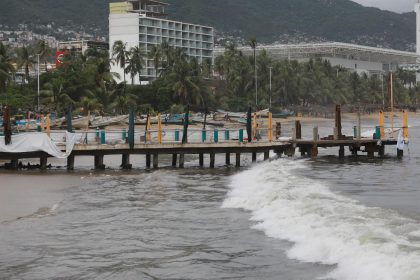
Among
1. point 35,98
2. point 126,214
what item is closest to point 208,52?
point 35,98

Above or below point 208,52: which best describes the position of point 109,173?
below

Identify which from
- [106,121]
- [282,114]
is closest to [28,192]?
[106,121]

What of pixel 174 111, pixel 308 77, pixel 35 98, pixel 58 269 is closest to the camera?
pixel 58 269

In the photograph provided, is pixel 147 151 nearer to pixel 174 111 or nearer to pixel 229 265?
pixel 229 265

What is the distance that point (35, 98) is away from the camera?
86312 mm

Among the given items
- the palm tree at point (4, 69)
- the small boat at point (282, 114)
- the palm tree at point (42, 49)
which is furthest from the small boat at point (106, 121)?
the small boat at point (282, 114)

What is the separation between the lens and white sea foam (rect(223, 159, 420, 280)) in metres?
10.3

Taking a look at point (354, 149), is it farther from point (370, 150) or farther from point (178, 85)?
point (178, 85)

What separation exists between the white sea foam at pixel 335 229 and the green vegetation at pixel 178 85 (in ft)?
145

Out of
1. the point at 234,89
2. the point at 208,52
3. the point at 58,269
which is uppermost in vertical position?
the point at 208,52

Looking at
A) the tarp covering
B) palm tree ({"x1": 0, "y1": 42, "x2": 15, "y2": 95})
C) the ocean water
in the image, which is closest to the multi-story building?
palm tree ({"x1": 0, "y1": 42, "x2": 15, "y2": 95})

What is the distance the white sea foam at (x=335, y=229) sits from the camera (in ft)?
33.7

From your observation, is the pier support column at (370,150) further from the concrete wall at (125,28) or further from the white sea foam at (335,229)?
the concrete wall at (125,28)

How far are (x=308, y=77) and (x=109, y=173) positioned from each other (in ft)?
398
